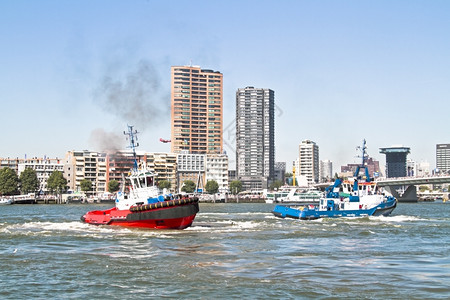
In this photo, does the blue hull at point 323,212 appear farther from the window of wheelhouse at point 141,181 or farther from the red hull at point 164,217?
the window of wheelhouse at point 141,181

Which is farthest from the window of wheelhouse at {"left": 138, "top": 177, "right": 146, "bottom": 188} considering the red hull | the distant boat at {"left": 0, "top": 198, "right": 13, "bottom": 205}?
the distant boat at {"left": 0, "top": 198, "right": 13, "bottom": 205}

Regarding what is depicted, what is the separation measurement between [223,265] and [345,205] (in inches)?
2054

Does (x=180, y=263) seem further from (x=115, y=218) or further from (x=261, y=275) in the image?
(x=115, y=218)

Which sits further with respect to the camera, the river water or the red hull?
the red hull

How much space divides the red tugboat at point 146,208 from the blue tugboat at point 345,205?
2372 cm

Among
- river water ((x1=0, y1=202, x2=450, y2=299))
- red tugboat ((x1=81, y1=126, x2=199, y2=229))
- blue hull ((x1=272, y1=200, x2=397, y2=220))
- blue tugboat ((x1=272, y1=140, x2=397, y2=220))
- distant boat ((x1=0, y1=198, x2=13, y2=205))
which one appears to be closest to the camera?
river water ((x1=0, y1=202, x2=450, y2=299))

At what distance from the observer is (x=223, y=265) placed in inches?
1454

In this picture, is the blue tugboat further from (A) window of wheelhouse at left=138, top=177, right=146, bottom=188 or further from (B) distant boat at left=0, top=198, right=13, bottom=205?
(B) distant boat at left=0, top=198, right=13, bottom=205

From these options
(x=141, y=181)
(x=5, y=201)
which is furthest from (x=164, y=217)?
(x=5, y=201)

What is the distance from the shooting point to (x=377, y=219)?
3268 inches

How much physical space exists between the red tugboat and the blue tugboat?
23.7 m

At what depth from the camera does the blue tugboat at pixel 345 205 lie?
8452 centimetres

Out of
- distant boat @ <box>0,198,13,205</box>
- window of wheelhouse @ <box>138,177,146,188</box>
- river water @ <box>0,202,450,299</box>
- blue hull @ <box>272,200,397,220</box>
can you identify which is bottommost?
distant boat @ <box>0,198,13,205</box>

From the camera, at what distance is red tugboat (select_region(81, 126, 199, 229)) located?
204ft
